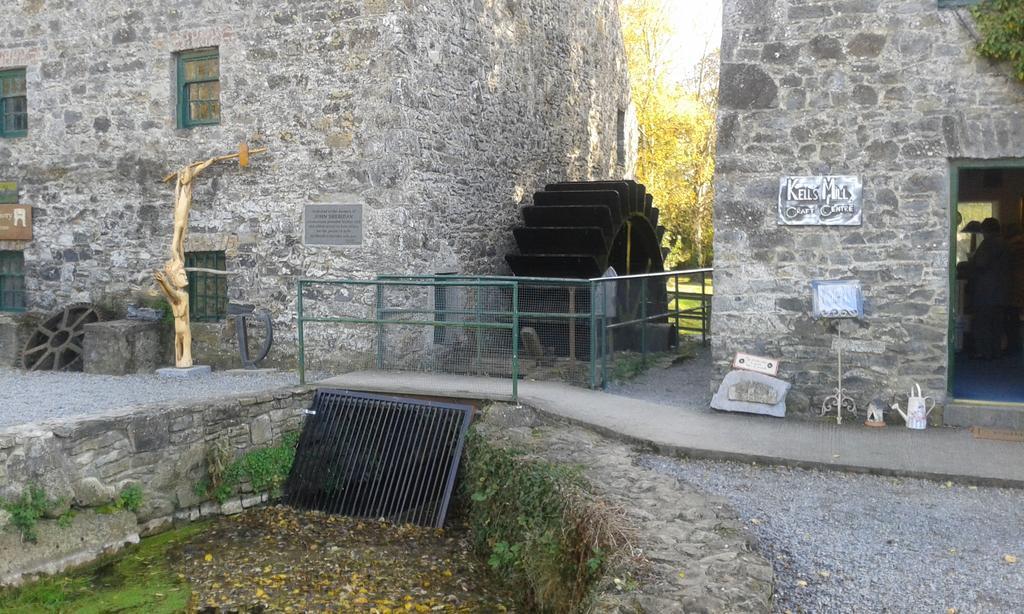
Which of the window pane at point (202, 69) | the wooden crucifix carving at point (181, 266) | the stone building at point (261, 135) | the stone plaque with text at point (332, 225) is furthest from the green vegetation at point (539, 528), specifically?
the window pane at point (202, 69)

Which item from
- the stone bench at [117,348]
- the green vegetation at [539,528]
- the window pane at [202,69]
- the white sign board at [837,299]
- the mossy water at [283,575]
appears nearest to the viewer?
the green vegetation at [539,528]

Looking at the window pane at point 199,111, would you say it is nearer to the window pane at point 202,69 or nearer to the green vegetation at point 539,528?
the window pane at point 202,69

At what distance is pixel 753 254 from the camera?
7.97 metres

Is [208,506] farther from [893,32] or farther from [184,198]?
[893,32]

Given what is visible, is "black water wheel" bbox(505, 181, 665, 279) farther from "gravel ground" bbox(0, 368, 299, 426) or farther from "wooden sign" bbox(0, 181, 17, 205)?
"wooden sign" bbox(0, 181, 17, 205)

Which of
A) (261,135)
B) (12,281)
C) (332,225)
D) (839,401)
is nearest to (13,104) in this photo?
(12,281)

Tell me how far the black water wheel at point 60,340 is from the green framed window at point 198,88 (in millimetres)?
2531

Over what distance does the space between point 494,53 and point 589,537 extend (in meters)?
8.18

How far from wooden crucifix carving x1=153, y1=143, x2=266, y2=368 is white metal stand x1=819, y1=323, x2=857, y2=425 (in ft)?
20.6

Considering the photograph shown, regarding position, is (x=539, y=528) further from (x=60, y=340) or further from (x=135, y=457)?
(x=60, y=340)

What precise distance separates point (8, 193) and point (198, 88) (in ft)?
10.3

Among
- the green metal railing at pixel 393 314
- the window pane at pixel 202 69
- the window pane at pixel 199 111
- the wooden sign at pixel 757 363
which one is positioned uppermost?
the window pane at pixel 202 69

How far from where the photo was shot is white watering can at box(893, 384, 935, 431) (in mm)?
7395

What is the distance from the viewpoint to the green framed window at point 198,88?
35.2 ft
